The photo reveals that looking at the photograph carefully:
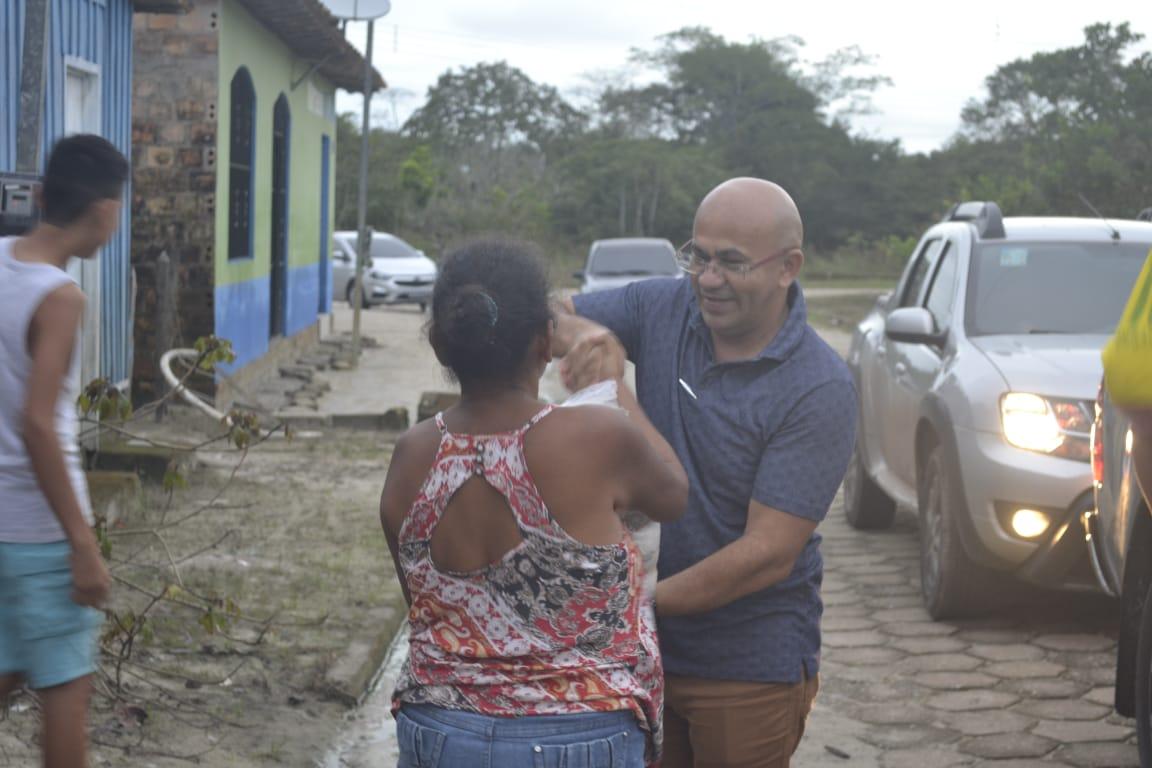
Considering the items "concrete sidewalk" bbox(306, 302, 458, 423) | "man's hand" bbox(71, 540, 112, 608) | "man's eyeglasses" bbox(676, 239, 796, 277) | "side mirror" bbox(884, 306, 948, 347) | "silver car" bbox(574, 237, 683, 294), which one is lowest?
"concrete sidewalk" bbox(306, 302, 458, 423)

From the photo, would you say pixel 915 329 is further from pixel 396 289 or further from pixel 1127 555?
pixel 396 289

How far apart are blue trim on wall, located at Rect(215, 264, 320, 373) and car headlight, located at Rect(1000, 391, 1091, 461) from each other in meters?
7.76

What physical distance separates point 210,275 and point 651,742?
453 inches

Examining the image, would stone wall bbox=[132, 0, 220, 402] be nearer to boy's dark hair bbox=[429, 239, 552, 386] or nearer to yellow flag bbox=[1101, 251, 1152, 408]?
boy's dark hair bbox=[429, 239, 552, 386]

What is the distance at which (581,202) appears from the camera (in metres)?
61.1


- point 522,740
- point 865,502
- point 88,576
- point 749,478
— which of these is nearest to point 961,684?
point 865,502

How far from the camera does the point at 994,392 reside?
6875mm

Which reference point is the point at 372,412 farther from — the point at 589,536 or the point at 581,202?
the point at 581,202

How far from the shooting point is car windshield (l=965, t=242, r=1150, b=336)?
25.0ft

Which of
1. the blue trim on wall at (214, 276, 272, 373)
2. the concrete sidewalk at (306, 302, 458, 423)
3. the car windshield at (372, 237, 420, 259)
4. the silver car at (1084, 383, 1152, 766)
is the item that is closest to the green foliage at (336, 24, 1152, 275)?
the car windshield at (372, 237, 420, 259)

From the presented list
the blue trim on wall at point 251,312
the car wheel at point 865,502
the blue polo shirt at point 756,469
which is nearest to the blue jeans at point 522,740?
the blue polo shirt at point 756,469

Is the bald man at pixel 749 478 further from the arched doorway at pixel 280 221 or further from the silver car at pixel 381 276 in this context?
the silver car at pixel 381 276

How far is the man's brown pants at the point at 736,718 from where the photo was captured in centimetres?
322

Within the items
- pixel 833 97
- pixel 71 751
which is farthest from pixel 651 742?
pixel 833 97
